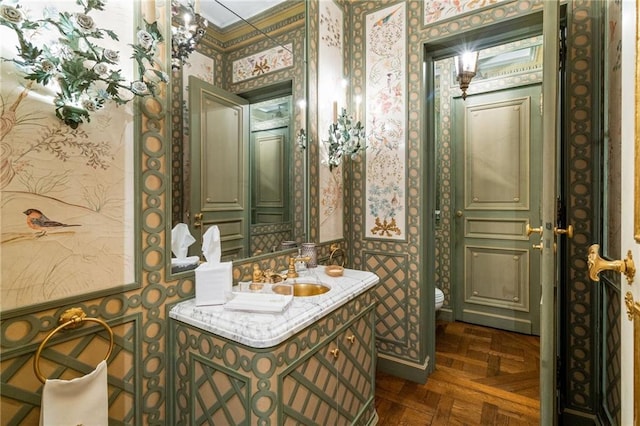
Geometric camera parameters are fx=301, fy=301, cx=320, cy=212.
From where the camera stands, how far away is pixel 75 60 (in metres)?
0.88

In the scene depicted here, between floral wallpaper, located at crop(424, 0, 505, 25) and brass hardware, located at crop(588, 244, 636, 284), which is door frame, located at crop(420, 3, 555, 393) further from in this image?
brass hardware, located at crop(588, 244, 636, 284)

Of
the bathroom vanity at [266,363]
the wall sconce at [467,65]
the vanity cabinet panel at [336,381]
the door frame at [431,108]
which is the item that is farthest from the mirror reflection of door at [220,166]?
the wall sconce at [467,65]

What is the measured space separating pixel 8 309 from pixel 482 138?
3.51 metres

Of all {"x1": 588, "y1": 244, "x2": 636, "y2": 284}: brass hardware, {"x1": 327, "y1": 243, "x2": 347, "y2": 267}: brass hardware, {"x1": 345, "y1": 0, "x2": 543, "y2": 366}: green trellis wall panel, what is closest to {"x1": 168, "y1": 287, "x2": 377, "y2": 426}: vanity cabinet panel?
{"x1": 327, "y1": 243, "x2": 347, "y2": 267}: brass hardware

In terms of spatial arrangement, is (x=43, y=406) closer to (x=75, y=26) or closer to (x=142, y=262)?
(x=142, y=262)

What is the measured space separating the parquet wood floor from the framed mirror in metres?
1.23

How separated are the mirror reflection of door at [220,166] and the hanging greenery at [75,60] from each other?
32cm

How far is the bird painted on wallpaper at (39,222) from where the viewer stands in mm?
856

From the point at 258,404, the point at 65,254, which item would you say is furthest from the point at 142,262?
the point at 258,404

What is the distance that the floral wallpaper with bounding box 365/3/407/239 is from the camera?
7.02 ft

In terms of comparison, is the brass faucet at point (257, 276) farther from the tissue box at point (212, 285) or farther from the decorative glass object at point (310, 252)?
the decorative glass object at point (310, 252)

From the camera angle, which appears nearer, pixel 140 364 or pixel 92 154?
pixel 92 154

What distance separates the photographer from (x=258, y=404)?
3.17ft

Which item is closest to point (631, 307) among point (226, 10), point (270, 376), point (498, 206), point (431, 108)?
point (270, 376)
